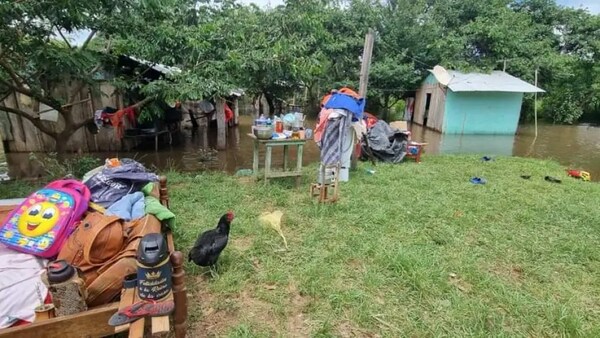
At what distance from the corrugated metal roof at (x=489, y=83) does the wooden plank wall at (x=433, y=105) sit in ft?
2.67

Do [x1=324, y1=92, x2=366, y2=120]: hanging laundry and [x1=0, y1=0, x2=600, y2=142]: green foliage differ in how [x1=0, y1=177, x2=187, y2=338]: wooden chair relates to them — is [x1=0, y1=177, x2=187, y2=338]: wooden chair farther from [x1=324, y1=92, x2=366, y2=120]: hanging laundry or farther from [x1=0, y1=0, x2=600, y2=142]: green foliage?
[x1=324, y1=92, x2=366, y2=120]: hanging laundry

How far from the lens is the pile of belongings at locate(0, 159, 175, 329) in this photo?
1.69 meters

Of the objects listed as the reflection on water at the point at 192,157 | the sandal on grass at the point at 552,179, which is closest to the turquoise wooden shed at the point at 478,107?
the reflection on water at the point at 192,157

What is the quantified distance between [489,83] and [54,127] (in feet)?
44.6

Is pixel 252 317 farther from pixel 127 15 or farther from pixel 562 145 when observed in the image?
pixel 562 145

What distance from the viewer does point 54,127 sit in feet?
25.2

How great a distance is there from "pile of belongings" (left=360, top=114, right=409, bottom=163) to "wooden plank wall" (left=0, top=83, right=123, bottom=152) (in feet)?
18.4

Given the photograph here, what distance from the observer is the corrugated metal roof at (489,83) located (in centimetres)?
1167

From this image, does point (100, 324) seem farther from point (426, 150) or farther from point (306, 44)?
point (426, 150)

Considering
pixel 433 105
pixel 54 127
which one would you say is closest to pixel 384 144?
pixel 54 127

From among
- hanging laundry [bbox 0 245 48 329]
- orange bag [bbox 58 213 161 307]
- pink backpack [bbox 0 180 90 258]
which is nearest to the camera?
hanging laundry [bbox 0 245 48 329]

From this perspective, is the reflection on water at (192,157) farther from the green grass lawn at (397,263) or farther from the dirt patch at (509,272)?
the dirt patch at (509,272)

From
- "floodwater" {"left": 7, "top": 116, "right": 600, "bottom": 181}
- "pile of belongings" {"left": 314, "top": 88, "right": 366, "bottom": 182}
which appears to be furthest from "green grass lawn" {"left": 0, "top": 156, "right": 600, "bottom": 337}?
"floodwater" {"left": 7, "top": 116, "right": 600, "bottom": 181}

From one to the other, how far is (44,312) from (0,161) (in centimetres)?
731
